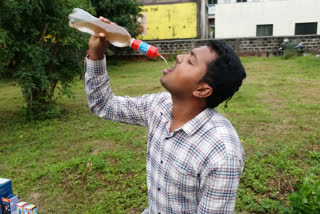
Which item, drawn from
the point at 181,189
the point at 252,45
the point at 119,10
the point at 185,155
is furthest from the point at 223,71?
the point at 252,45

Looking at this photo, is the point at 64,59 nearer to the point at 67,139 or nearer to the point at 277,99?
the point at 67,139

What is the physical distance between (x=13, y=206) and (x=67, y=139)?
9.84 feet

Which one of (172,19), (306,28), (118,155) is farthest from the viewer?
(306,28)

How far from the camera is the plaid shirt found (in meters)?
1.27

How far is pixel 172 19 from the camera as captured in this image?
1900cm

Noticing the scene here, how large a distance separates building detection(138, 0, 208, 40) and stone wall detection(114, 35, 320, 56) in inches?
83.2

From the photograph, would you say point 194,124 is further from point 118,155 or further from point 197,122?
point 118,155

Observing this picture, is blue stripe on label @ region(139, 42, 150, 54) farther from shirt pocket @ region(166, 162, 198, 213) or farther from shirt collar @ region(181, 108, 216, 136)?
shirt pocket @ region(166, 162, 198, 213)

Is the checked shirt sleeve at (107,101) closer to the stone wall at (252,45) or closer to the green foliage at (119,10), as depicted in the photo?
the green foliage at (119,10)

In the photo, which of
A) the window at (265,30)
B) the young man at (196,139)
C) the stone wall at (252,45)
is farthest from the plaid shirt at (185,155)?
the window at (265,30)

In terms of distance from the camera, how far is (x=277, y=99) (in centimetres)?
711

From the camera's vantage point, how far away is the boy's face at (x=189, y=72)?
1.45m

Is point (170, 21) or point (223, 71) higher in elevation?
point (170, 21)

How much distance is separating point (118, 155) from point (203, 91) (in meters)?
2.98
